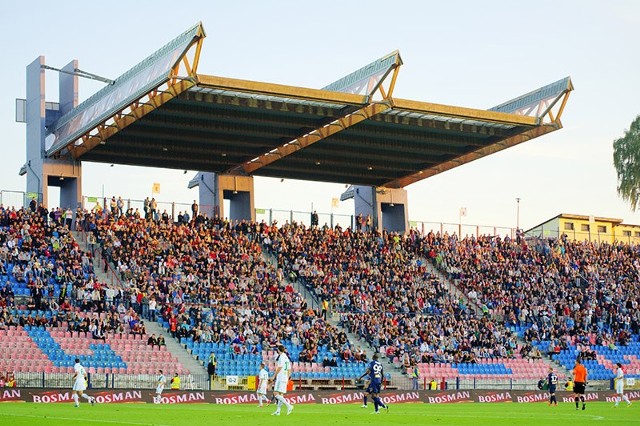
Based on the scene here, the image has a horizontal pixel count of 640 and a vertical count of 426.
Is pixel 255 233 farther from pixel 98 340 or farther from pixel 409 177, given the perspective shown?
pixel 98 340

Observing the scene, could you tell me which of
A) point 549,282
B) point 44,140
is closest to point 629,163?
point 549,282

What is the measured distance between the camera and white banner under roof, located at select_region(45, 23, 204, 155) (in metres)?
49.6

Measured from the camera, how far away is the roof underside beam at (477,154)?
6295cm

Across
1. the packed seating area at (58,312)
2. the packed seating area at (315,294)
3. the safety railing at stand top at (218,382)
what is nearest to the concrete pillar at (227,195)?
the packed seating area at (315,294)

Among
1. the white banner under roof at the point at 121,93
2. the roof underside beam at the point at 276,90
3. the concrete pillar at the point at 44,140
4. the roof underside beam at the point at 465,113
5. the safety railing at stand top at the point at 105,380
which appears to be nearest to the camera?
the safety railing at stand top at the point at 105,380

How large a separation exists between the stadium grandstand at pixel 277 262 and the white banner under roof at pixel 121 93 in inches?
5.2

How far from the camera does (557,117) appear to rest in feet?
203

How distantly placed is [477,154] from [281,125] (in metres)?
14.0

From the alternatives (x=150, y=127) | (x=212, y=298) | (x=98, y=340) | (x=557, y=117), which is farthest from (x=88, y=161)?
(x=557, y=117)

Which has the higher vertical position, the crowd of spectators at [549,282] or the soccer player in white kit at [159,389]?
the crowd of spectators at [549,282]

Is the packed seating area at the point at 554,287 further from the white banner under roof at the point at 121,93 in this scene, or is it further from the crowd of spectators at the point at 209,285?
the white banner under roof at the point at 121,93

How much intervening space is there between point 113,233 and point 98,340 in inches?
426

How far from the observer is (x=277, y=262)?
64.1m

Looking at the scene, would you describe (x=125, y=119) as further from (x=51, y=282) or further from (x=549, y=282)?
(x=549, y=282)
